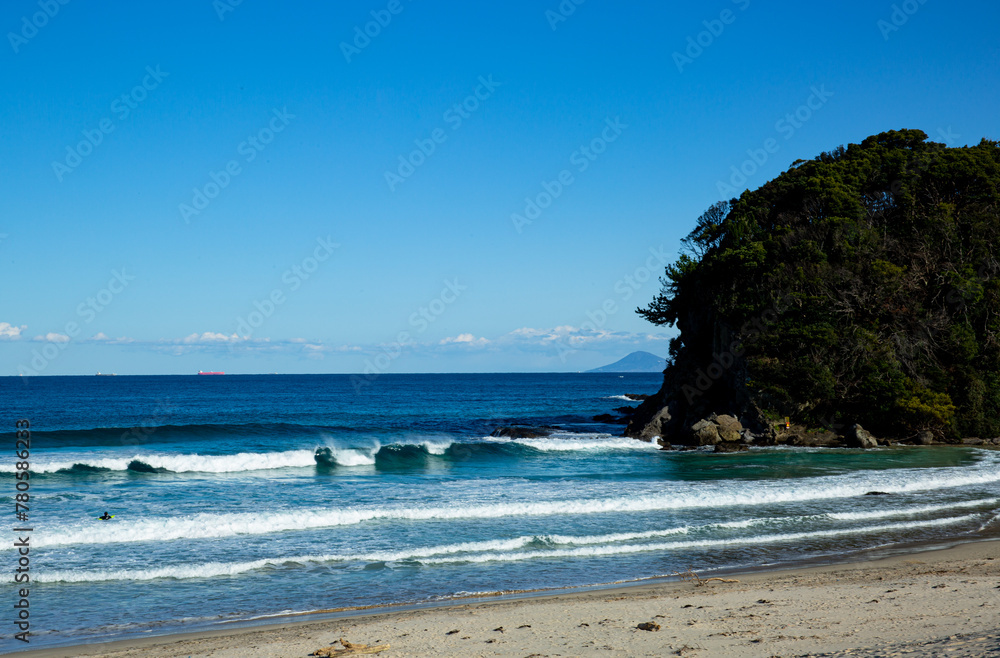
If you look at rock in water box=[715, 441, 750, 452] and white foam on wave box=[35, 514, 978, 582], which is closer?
white foam on wave box=[35, 514, 978, 582]

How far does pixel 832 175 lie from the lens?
37.7m

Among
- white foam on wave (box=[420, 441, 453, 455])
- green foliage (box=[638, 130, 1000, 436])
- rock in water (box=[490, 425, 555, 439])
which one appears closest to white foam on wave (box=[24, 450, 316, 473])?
white foam on wave (box=[420, 441, 453, 455])

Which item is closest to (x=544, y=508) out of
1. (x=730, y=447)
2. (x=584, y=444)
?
(x=730, y=447)

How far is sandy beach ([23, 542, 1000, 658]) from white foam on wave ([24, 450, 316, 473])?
1923 centimetres

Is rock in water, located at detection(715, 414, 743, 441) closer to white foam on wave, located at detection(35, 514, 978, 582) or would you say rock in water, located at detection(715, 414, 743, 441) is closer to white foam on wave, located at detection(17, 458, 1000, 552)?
white foam on wave, located at detection(17, 458, 1000, 552)

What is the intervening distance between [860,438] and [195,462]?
2846cm

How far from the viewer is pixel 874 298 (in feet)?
110

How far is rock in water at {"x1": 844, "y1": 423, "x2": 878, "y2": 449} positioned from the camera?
30375mm

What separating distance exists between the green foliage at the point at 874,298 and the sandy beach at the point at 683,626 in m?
23.4

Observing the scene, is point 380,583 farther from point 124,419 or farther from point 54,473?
point 124,419

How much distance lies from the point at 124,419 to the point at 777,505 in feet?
152

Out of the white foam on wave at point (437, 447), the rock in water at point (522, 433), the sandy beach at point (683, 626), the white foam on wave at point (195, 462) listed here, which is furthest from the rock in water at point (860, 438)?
the white foam on wave at point (195, 462)

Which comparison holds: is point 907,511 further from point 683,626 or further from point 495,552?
→ point 683,626

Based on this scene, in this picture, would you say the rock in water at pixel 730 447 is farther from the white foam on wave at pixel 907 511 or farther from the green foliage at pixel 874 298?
the white foam on wave at pixel 907 511
